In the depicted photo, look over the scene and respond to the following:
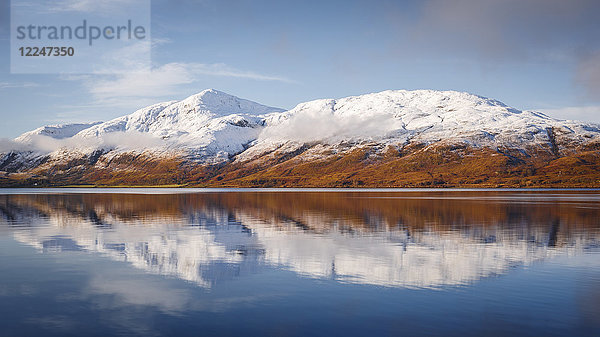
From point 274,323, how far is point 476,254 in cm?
1818

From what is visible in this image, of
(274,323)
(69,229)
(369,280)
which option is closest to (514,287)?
(369,280)

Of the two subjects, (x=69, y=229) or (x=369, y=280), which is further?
(x=69, y=229)

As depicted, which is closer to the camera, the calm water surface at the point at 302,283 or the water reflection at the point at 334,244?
the calm water surface at the point at 302,283

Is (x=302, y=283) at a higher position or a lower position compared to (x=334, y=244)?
lower

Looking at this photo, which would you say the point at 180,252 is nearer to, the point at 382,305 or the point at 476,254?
the point at 382,305

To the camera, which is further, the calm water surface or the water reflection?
the water reflection

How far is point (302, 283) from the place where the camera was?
2241 cm

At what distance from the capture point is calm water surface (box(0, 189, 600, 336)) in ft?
53.4

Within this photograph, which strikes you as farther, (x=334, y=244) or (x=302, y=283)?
(x=334, y=244)

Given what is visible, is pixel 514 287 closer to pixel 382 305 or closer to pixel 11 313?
pixel 382 305

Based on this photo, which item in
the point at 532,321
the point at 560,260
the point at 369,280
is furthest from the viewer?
the point at 560,260

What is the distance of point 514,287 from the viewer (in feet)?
69.6

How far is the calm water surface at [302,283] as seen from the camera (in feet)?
53.4

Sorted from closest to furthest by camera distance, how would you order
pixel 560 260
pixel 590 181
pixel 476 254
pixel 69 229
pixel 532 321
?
pixel 532 321 < pixel 560 260 < pixel 476 254 < pixel 69 229 < pixel 590 181
